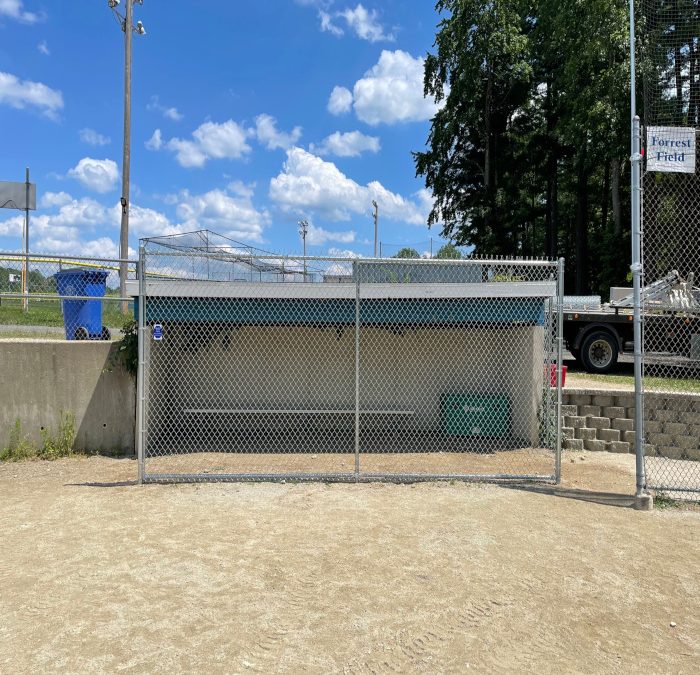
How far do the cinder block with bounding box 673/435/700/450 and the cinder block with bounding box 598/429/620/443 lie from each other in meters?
0.69

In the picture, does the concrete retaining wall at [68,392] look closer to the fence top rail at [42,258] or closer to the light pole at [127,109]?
the fence top rail at [42,258]

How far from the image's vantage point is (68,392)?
668 cm

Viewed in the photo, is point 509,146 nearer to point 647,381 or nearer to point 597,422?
point 647,381

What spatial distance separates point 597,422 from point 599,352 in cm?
469

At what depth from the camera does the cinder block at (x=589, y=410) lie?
25.5 ft

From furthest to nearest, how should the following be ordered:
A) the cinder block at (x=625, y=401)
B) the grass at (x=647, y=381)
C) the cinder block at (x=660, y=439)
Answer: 1. the grass at (x=647, y=381)
2. the cinder block at (x=625, y=401)
3. the cinder block at (x=660, y=439)

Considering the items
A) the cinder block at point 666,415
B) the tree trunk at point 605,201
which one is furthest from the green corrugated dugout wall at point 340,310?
the tree trunk at point 605,201

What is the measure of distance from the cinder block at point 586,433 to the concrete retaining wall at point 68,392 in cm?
595

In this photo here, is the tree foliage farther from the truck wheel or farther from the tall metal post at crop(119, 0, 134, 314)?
the tall metal post at crop(119, 0, 134, 314)

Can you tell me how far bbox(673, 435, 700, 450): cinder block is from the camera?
7.20 m

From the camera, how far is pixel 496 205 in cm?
2739

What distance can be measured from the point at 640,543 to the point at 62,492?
16.9ft

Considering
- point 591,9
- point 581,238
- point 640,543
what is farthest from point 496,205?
point 640,543

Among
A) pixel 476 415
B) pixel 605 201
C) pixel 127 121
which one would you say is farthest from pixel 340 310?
pixel 605 201
